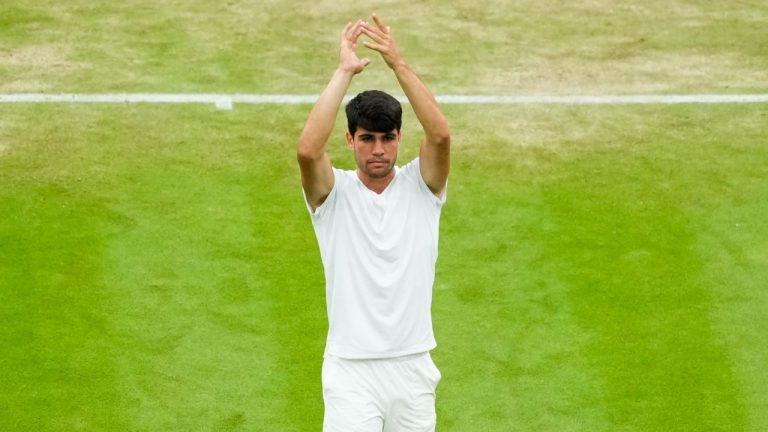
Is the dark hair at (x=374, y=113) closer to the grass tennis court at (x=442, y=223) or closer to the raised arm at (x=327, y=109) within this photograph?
the raised arm at (x=327, y=109)

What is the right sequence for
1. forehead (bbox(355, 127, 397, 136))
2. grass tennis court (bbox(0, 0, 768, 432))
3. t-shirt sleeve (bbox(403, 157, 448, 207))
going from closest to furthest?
1. forehead (bbox(355, 127, 397, 136))
2. t-shirt sleeve (bbox(403, 157, 448, 207))
3. grass tennis court (bbox(0, 0, 768, 432))

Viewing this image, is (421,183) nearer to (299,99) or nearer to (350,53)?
(350,53)

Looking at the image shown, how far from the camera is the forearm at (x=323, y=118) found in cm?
902

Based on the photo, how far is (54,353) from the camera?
1200 centimetres

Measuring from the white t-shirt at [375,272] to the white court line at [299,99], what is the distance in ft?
22.0

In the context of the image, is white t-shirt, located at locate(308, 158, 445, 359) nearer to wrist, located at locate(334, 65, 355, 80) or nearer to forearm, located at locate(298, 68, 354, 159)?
forearm, located at locate(298, 68, 354, 159)

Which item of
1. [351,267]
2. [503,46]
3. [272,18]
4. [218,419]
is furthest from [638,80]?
[351,267]

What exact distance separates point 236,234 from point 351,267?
177 inches

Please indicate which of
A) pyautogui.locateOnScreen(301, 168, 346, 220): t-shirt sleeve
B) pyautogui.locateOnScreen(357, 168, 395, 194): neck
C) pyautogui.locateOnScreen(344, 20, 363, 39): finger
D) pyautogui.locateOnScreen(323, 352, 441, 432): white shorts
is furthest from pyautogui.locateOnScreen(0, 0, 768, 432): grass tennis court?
pyautogui.locateOnScreen(344, 20, 363, 39): finger

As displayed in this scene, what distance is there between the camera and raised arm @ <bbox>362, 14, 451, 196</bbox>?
8969mm

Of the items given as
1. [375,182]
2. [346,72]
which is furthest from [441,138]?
[346,72]

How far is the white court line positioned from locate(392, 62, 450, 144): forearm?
6.73 metres

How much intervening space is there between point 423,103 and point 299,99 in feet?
23.1

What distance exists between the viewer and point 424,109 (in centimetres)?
909
